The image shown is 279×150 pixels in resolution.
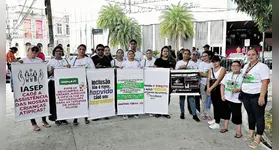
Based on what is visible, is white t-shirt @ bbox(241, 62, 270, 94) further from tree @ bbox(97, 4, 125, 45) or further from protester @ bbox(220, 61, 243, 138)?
tree @ bbox(97, 4, 125, 45)

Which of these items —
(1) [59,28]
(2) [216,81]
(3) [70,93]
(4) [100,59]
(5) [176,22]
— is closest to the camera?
(2) [216,81]

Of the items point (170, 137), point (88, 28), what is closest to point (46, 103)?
point (170, 137)

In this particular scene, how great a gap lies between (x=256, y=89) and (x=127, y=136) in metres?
2.35

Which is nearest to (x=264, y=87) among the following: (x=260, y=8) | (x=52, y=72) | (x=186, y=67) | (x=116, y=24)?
(x=186, y=67)

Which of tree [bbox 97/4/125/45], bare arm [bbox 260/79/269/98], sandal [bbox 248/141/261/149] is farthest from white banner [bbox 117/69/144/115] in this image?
tree [bbox 97/4/125/45]

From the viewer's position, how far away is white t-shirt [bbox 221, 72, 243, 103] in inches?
162

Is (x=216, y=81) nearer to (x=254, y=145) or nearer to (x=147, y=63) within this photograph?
(x=254, y=145)

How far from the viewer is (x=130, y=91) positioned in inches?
216

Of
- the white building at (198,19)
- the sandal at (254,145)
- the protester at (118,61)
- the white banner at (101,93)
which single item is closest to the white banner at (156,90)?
the protester at (118,61)

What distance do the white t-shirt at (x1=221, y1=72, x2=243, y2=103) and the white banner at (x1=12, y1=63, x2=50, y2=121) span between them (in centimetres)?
347

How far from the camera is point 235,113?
4.23 m

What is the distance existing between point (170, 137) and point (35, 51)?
314 centimetres

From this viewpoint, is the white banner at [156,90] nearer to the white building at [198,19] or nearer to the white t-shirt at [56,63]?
the white t-shirt at [56,63]

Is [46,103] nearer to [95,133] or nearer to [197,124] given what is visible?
[95,133]
